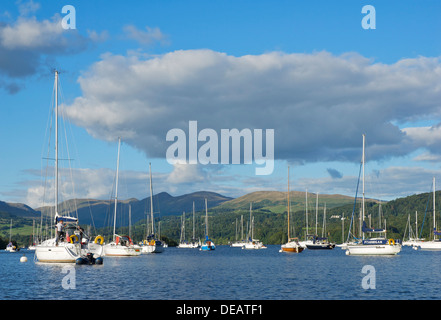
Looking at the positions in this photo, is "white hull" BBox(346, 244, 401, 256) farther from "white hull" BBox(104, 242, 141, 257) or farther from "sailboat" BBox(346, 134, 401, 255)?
"white hull" BBox(104, 242, 141, 257)

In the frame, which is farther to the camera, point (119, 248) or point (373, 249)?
point (119, 248)

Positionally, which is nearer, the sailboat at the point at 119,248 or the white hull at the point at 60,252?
the white hull at the point at 60,252

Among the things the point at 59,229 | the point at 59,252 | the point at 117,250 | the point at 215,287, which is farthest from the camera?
the point at 117,250

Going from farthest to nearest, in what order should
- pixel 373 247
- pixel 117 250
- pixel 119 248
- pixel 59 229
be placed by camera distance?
pixel 117 250 < pixel 119 248 < pixel 373 247 < pixel 59 229

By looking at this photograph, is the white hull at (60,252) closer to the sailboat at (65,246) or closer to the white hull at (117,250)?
the sailboat at (65,246)

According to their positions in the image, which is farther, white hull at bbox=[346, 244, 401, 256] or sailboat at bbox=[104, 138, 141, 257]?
sailboat at bbox=[104, 138, 141, 257]

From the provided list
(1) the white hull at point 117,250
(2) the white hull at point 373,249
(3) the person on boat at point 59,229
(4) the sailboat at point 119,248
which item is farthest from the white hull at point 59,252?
(2) the white hull at point 373,249

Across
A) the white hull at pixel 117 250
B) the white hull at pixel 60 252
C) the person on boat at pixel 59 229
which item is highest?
the person on boat at pixel 59 229

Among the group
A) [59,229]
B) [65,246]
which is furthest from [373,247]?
[59,229]

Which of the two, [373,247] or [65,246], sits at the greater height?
[65,246]

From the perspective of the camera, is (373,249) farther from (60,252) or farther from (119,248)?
(60,252)

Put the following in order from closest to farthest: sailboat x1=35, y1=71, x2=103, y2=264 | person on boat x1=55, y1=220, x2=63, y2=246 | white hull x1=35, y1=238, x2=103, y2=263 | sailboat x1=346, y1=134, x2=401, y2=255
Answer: person on boat x1=55, y1=220, x2=63, y2=246 < white hull x1=35, y1=238, x2=103, y2=263 < sailboat x1=35, y1=71, x2=103, y2=264 < sailboat x1=346, y1=134, x2=401, y2=255

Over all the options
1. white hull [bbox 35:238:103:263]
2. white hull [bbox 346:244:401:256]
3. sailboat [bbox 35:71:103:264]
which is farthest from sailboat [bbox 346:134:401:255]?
white hull [bbox 35:238:103:263]

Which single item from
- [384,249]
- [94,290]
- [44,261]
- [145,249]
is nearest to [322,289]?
[94,290]
